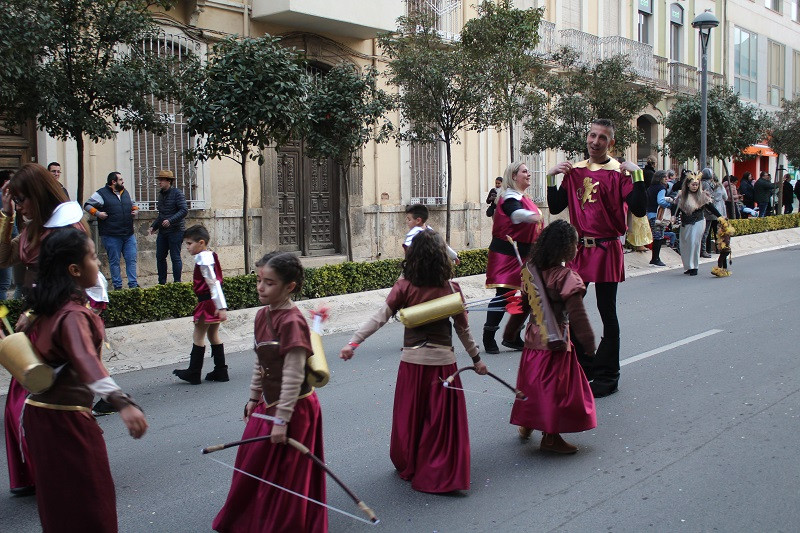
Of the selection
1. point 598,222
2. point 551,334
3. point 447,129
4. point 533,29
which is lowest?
point 551,334

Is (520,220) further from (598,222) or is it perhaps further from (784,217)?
(784,217)

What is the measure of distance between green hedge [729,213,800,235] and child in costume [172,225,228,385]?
17436 millimetres

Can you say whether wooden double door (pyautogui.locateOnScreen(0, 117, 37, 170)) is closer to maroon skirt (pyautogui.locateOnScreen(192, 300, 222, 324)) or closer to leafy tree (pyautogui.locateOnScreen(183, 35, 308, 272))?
leafy tree (pyautogui.locateOnScreen(183, 35, 308, 272))

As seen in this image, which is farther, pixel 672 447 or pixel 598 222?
pixel 598 222

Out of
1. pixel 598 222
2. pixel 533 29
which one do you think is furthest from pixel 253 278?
pixel 533 29

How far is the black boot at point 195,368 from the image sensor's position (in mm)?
7668

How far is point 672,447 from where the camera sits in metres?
5.60

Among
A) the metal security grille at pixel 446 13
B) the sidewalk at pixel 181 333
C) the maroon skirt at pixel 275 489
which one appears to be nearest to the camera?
the maroon skirt at pixel 275 489

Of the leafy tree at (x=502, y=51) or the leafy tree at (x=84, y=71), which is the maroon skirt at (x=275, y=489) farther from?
the leafy tree at (x=502, y=51)

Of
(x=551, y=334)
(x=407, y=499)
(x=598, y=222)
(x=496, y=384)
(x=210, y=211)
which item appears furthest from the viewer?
(x=210, y=211)

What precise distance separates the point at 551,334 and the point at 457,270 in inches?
352

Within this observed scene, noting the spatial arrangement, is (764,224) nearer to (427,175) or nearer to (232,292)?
(427,175)

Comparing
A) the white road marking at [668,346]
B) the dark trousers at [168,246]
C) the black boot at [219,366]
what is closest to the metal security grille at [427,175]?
the dark trousers at [168,246]

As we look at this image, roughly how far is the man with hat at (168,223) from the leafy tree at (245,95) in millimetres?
1230
